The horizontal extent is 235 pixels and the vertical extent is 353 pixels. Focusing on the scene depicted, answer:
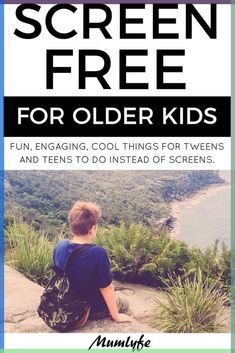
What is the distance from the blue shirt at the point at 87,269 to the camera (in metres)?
8.05

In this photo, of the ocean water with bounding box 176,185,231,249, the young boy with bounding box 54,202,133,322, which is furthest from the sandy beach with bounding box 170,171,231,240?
the young boy with bounding box 54,202,133,322

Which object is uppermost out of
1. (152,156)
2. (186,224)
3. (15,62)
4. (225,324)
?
(15,62)

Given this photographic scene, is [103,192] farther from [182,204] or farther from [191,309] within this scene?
[191,309]

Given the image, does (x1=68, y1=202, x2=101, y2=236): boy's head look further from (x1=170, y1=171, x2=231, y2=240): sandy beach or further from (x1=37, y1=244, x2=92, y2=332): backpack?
(x1=170, y1=171, x2=231, y2=240): sandy beach

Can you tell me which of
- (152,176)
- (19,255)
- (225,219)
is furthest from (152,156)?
(19,255)

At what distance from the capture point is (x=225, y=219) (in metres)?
8.40

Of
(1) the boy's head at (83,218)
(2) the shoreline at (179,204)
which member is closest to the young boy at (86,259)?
(1) the boy's head at (83,218)

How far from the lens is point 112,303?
8180 mm

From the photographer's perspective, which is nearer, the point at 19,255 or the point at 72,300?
the point at 72,300

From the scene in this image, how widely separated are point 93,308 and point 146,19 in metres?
2.18

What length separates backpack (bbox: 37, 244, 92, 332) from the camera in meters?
8.08

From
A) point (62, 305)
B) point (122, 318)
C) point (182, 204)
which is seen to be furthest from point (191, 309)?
point (62, 305)

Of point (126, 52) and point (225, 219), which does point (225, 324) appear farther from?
point (126, 52)

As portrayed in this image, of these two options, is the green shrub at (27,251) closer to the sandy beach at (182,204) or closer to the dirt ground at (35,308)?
the dirt ground at (35,308)
